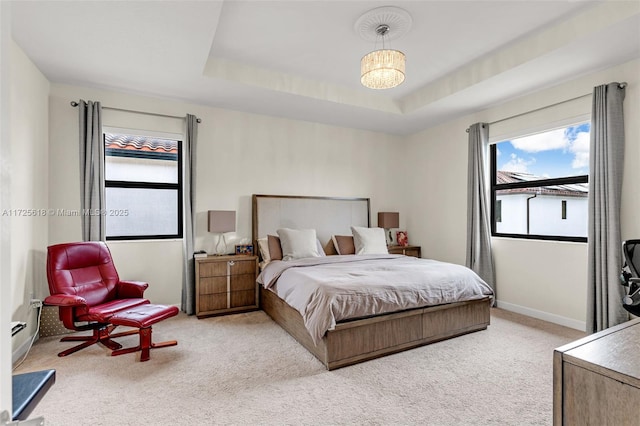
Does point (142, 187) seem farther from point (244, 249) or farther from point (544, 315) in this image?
point (544, 315)

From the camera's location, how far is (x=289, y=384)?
247cm

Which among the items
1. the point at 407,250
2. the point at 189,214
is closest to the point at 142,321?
the point at 189,214

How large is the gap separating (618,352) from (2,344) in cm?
181

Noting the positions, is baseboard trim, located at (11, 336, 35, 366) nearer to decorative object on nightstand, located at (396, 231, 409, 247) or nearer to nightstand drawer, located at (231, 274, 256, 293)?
nightstand drawer, located at (231, 274, 256, 293)

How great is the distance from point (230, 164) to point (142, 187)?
3.80 feet

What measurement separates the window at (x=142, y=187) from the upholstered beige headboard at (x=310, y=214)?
1.10 m

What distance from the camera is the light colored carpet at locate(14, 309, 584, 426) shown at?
6.85 ft

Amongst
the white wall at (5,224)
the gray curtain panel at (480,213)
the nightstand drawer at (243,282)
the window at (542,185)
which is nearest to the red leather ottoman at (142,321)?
the nightstand drawer at (243,282)

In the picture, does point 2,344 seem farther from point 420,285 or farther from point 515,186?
point 515,186

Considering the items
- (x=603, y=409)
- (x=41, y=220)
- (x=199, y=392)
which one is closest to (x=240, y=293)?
(x=199, y=392)

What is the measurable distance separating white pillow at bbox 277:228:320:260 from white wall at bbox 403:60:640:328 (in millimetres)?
2197

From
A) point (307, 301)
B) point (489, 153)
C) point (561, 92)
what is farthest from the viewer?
point (489, 153)

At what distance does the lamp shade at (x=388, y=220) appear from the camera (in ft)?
18.3

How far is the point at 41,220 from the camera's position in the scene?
3.48 metres
